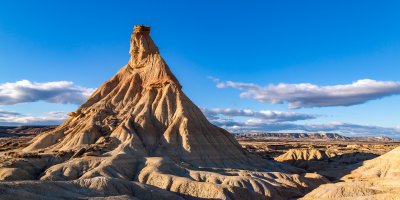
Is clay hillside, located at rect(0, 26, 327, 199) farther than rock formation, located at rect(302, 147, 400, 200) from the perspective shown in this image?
No

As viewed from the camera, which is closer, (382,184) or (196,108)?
(382,184)

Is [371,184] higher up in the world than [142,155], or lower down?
lower down

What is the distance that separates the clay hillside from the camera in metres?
60.0

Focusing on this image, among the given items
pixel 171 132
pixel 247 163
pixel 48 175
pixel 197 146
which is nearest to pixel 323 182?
pixel 247 163

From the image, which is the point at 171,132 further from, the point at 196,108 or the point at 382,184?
the point at 382,184

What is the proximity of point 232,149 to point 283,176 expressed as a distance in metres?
18.7

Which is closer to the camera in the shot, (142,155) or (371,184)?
(371,184)

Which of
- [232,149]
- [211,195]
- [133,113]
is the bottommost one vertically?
[211,195]

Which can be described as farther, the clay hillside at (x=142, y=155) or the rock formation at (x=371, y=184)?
the rock formation at (x=371, y=184)

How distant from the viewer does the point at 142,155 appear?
84.9 m

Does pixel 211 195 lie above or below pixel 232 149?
below

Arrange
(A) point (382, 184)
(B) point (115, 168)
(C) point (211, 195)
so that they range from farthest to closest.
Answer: (A) point (382, 184), (B) point (115, 168), (C) point (211, 195)

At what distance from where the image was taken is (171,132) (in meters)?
93.5

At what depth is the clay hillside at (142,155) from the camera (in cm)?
6003
